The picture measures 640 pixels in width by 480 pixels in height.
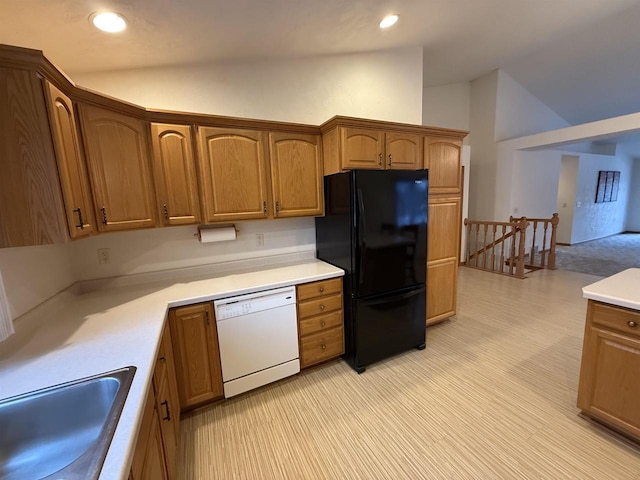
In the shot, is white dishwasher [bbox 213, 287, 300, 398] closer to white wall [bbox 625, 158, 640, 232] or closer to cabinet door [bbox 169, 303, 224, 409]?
cabinet door [bbox 169, 303, 224, 409]

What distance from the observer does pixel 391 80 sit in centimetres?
311

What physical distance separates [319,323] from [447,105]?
5.53 meters

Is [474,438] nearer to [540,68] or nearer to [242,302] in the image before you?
[242,302]

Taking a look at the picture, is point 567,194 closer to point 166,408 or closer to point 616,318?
point 616,318

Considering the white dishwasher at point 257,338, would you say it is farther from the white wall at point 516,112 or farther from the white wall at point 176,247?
the white wall at point 516,112

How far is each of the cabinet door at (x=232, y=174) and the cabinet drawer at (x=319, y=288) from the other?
69 centimetres

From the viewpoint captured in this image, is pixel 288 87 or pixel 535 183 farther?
pixel 535 183

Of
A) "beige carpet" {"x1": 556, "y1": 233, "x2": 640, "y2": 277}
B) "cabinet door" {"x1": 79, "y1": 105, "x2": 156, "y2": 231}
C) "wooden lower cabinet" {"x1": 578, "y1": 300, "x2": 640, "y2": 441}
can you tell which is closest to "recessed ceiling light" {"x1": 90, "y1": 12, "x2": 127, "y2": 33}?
"cabinet door" {"x1": 79, "y1": 105, "x2": 156, "y2": 231}

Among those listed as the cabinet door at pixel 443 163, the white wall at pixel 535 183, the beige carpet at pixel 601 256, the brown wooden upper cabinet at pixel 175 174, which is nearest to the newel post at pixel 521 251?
the white wall at pixel 535 183

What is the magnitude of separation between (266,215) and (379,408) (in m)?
1.70

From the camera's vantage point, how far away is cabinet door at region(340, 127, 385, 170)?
220 cm

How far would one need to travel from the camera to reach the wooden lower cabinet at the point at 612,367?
1.45 meters

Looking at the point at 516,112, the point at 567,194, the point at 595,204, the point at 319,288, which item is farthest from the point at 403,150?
the point at 595,204

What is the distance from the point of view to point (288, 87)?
2590 mm
